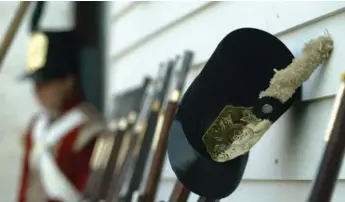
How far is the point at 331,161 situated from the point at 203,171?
259mm

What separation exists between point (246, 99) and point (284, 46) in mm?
100

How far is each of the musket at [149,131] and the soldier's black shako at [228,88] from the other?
1.56 ft

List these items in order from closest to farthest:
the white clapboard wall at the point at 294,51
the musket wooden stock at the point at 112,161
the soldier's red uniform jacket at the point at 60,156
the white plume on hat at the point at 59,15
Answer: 1. the white clapboard wall at the point at 294,51
2. the musket wooden stock at the point at 112,161
3. the soldier's red uniform jacket at the point at 60,156
4. the white plume on hat at the point at 59,15

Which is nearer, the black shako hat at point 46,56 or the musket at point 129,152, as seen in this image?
the musket at point 129,152

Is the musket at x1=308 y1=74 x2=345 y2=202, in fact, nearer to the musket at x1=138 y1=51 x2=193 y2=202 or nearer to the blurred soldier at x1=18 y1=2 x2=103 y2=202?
the musket at x1=138 y1=51 x2=193 y2=202

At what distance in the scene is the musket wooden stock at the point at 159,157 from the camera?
4.93 ft

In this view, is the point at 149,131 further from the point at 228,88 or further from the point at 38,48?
the point at 38,48

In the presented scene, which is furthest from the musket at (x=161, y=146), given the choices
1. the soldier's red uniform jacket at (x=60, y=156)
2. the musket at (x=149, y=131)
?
the soldier's red uniform jacket at (x=60, y=156)

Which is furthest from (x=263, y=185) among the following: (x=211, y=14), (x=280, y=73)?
(x=211, y=14)

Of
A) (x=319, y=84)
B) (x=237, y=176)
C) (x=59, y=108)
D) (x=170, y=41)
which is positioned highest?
(x=319, y=84)

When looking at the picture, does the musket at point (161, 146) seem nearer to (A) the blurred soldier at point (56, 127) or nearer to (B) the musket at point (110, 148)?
(B) the musket at point (110, 148)

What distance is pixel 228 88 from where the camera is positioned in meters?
1.20

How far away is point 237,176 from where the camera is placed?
1187mm

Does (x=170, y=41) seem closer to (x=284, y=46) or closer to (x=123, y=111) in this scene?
(x=123, y=111)
